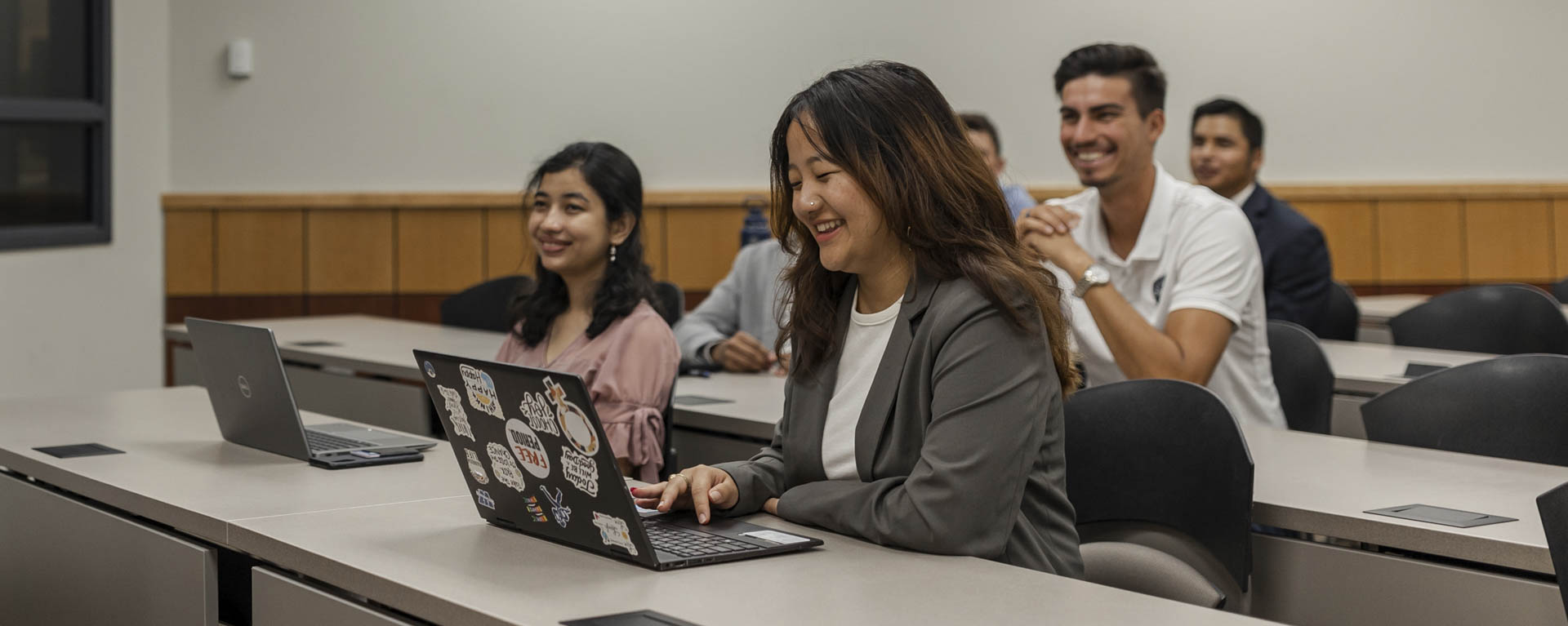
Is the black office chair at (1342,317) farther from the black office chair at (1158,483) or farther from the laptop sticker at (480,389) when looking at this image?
the laptop sticker at (480,389)

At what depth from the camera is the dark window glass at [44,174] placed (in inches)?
208

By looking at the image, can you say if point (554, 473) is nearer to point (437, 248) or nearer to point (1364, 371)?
point (1364, 371)

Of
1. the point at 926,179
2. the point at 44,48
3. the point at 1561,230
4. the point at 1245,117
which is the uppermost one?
the point at 44,48

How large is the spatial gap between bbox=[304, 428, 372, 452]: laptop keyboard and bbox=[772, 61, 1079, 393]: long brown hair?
3.61ft

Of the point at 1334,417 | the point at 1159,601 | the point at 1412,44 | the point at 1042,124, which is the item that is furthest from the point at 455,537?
the point at 1412,44

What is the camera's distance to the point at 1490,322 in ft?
14.3

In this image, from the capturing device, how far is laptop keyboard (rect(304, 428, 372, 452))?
2.57 metres

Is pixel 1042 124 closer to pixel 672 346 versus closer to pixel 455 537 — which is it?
pixel 672 346

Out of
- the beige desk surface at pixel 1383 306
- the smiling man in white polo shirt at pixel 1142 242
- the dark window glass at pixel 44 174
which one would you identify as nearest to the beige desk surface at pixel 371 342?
the dark window glass at pixel 44 174

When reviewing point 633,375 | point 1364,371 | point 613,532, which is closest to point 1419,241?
point 1364,371

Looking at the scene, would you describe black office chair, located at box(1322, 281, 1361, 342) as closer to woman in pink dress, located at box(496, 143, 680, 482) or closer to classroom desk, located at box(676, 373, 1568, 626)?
classroom desk, located at box(676, 373, 1568, 626)

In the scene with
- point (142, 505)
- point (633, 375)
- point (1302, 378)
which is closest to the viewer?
point (142, 505)

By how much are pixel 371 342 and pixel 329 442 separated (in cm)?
201

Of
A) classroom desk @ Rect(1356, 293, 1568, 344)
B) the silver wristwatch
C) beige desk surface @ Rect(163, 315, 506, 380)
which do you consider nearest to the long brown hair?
the silver wristwatch
